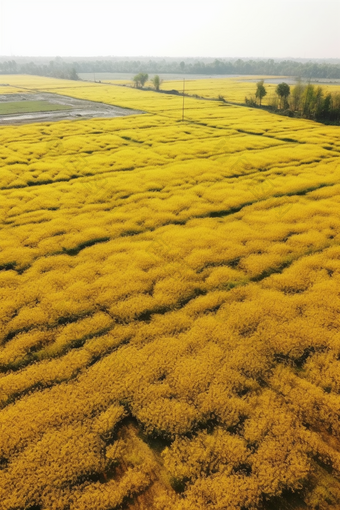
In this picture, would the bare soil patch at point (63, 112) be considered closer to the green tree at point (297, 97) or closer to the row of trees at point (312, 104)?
the row of trees at point (312, 104)

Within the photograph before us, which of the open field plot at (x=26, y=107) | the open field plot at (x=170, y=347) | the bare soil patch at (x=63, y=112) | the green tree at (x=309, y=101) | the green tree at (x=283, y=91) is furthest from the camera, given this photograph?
the open field plot at (x=26, y=107)

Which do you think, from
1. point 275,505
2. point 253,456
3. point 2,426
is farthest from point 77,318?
point 275,505

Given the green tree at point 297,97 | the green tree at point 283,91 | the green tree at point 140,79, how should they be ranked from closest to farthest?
the green tree at point 297,97
the green tree at point 283,91
the green tree at point 140,79

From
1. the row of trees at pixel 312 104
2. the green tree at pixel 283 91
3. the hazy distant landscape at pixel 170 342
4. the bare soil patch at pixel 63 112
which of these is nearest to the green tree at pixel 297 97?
the row of trees at pixel 312 104

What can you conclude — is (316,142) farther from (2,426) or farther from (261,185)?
(2,426)

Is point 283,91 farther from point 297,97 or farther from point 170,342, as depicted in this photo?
point 170,342

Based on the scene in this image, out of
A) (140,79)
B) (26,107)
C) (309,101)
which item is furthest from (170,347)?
(140,79)

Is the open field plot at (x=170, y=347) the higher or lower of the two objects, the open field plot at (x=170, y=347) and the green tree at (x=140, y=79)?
the lower

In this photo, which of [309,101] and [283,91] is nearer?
[309,101]

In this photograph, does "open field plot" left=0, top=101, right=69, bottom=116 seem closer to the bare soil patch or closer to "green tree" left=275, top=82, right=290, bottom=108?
the bare soil patch
